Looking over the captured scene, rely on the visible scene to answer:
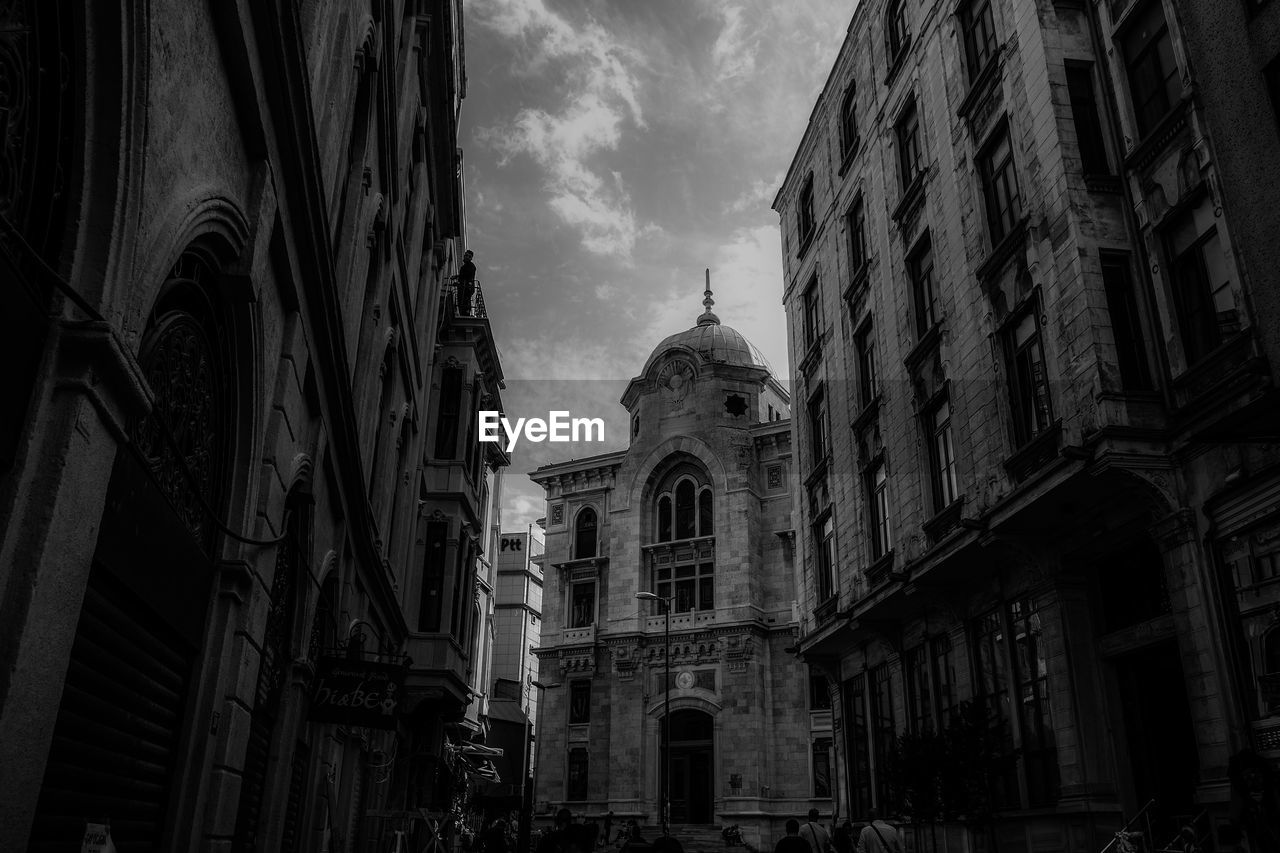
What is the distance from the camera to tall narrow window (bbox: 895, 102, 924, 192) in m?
21.4

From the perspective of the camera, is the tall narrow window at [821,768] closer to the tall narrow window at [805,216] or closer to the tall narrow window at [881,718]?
the tall narrow window at [881,718]

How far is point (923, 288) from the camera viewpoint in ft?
67.1

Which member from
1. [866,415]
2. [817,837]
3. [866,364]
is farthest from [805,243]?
[817,837]

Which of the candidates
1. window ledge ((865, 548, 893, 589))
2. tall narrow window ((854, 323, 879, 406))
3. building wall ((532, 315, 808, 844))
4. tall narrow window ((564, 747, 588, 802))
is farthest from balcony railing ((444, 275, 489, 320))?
tall narrow window ((564, 747, 588, 802))

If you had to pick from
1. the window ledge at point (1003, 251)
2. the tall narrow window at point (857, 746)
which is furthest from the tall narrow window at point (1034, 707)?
the tall narrow window at point (857, 746)

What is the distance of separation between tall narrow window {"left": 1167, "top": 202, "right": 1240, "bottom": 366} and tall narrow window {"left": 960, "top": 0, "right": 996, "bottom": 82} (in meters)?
6.36

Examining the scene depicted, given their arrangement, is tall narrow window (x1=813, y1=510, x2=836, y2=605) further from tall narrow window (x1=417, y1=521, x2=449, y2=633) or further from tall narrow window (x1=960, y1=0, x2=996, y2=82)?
tall narrow window (x1=960, y1=0, x2=996, y2=82)

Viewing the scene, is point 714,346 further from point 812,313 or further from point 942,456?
point 942,456

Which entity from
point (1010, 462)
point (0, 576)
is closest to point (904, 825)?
point (1010, 462)

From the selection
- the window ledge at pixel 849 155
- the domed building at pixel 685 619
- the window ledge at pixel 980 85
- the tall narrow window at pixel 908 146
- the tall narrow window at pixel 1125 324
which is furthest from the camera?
the domed building at pixel 685 619

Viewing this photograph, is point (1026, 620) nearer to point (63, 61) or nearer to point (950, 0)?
point (950, 0)

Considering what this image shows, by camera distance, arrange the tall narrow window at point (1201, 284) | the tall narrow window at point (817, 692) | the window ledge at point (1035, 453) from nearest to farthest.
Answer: the tall narrow window at point (1201, 284) → the window ledge at point (1035, 453) → the tall narrow window at point (817, 692)

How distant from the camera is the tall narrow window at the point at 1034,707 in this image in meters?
Result: 14.2

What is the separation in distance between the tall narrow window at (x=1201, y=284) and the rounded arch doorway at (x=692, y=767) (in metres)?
33.6
